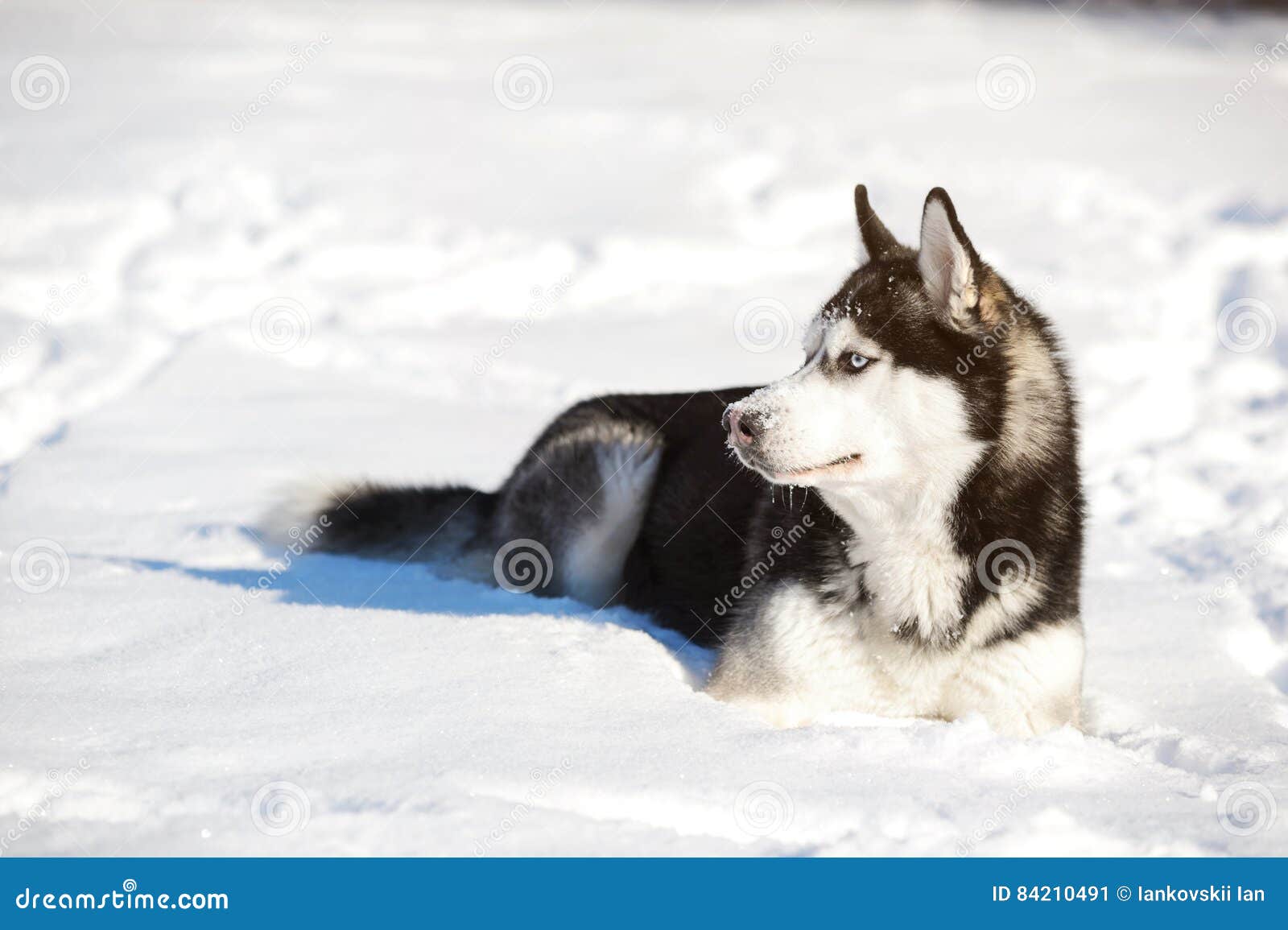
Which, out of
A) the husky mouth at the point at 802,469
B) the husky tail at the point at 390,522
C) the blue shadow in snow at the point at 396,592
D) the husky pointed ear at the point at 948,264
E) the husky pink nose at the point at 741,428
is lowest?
the blue shadow in snow at the point at 396,592

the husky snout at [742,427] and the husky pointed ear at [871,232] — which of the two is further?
the husky pointed ear at [871,232]

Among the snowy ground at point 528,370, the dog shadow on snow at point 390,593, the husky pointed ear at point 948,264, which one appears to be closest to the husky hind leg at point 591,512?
the dog shadow on snow at point 390,593

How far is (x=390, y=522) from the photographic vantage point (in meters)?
4.93

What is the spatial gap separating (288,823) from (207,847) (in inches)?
6.7

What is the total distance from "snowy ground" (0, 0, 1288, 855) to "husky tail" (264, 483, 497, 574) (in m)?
0.17

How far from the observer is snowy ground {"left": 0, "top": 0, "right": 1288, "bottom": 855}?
2.87 meters

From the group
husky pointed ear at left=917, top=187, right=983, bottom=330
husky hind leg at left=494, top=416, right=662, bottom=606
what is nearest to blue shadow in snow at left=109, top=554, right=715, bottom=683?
husky hind leg at left=494, top=416, right=662, bottom=606

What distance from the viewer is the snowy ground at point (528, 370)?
2.87 metres

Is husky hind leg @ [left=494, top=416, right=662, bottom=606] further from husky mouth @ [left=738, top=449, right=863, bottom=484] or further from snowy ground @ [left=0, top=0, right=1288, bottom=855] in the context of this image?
husky mouth @ [left=738, top=449, right=863, bottom=484]

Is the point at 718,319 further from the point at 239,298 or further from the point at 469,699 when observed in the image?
the point at 469,699

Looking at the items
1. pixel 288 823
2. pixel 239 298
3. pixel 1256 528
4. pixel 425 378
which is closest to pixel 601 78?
pixel 239 298

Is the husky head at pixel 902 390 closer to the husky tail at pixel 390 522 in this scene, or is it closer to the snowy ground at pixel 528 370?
the snowy ground at pixel 528 370

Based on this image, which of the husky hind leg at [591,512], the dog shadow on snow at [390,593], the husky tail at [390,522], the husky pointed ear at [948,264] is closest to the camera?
the husky pointed ear at [948,264]

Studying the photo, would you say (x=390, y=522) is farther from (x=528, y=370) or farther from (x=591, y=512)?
(x=528, y=370)
